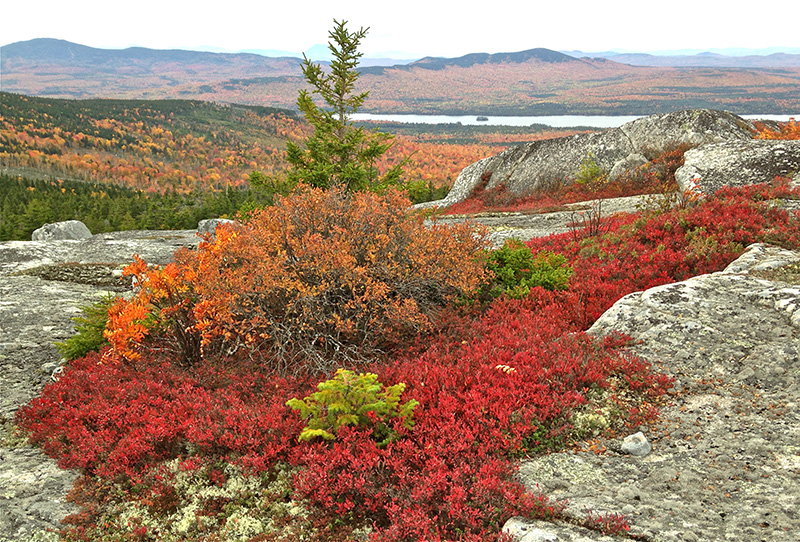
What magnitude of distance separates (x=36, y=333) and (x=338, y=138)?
12.0 m

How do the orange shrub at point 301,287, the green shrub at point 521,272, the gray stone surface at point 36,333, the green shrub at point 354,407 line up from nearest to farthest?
the gray stone surface at point 36,333 → the green shrub at point 354,407 → the orange shrub at point 301,287 → the green shrub at point 521,272

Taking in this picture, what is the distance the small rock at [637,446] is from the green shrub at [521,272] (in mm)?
3972

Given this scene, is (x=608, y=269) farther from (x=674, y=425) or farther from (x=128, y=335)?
(x=128, y=335)

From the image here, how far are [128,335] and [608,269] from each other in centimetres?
866

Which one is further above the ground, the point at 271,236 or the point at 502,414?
the point at 271,236

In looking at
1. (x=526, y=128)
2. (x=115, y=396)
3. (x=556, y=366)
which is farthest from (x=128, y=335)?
(x=526, y=128)

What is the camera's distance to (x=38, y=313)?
9.40 meters

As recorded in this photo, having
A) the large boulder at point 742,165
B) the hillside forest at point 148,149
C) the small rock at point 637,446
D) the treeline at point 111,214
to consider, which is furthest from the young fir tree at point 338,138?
the hillside forest at point 148,149

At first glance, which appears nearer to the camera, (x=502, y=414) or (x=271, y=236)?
(x=502, y=414)

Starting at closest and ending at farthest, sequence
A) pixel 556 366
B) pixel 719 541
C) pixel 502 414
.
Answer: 1. pixel 719 541
2. pixel 502 414
3. pixel 556 366

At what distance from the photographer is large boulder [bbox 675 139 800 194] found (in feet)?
47.3

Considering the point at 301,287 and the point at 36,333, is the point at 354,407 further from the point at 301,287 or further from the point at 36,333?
the point at 36,333

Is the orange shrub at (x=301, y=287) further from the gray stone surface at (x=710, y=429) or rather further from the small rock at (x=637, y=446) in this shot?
the small rock at (x=637, y=446)

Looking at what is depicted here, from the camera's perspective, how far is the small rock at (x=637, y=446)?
4.37 m
